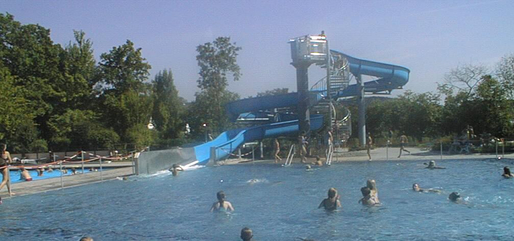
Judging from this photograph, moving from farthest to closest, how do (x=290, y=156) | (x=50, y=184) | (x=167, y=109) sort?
(x=167, y=109) < (x=290, y=156) < (x=50, y=184)

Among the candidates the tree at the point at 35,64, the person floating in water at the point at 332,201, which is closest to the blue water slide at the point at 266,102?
the tree at the point at 35,64

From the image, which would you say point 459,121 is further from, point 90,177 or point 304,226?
point 304,226

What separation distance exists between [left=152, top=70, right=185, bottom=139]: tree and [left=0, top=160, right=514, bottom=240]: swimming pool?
3820 centimetres

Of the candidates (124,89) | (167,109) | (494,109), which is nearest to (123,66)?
(124,89)

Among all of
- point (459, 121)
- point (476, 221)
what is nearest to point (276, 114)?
point (459, 121)

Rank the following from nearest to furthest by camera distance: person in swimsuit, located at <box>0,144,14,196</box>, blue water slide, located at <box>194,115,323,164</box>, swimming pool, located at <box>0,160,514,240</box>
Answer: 1. swimming pool, located at <box>0,160,514,240</box>
2. person in swimsuit, located at <box>0,144,14,196</box>
3. blue water slide, located at <box>194,115,323,164</box>

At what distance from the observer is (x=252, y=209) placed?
1413cm

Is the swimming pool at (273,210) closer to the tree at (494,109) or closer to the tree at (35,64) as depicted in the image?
the tree at (494,109)

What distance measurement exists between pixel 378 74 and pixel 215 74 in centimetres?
2225

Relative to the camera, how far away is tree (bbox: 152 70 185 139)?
61.8 metres

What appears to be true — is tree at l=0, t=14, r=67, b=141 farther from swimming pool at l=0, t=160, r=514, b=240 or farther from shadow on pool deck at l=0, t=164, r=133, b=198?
swimming pool at l=0, t=160, r=514, b=240

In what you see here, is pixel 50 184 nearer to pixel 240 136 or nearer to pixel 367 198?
pixel 367 198

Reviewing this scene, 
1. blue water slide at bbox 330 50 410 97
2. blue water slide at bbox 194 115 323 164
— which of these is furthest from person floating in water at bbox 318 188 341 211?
blue water slide at bbox 330 50 410 97

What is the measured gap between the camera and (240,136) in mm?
33406
